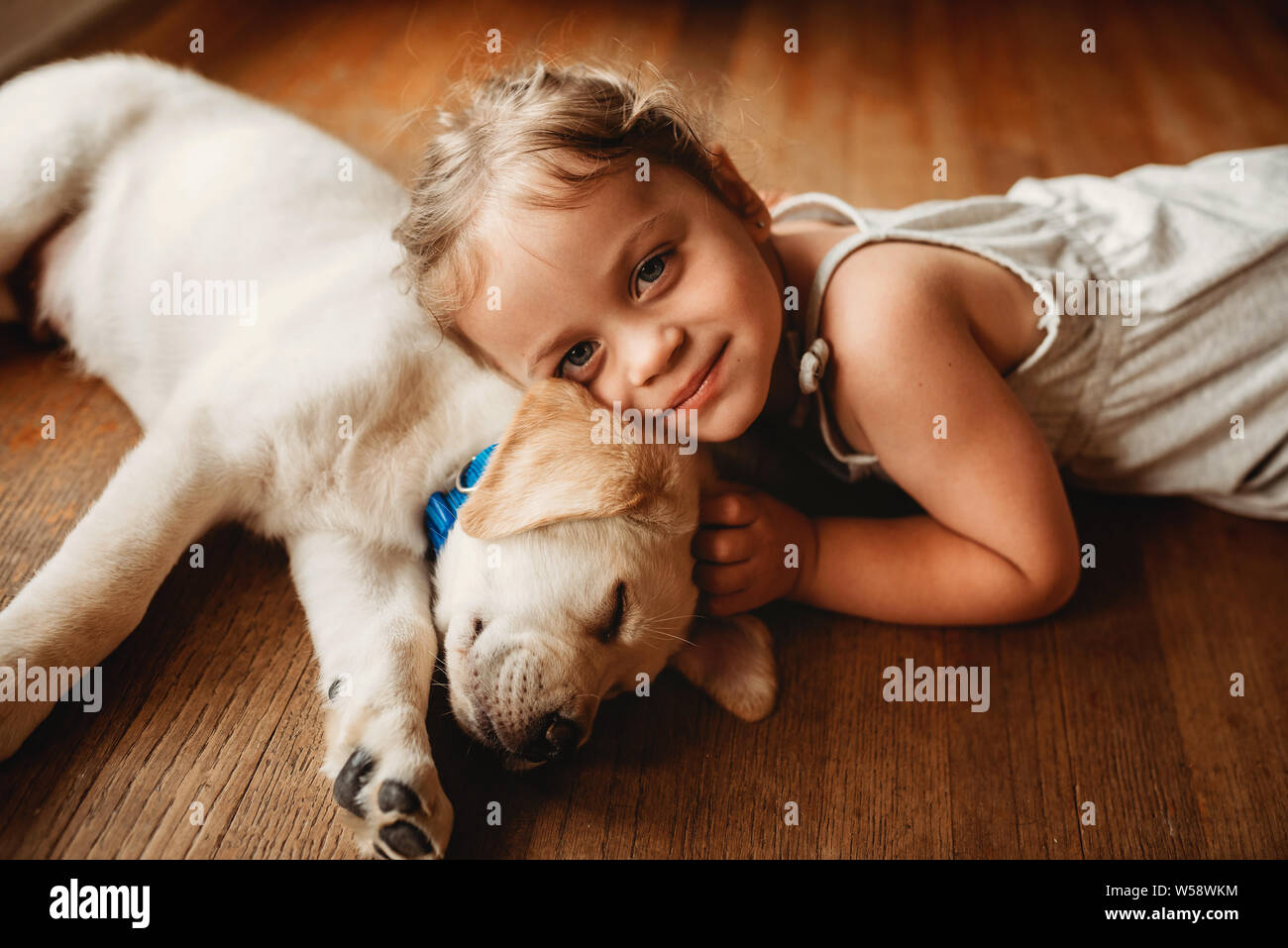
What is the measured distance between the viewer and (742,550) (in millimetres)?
1152

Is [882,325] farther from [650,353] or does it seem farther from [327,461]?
[327,461]

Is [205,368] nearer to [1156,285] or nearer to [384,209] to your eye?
[384,209]

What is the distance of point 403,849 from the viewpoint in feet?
3.02

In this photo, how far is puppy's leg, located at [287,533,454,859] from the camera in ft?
3.09

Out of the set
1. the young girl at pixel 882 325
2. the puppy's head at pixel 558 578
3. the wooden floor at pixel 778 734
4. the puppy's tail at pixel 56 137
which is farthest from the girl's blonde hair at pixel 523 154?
the puppy's tail at pixel 56 137

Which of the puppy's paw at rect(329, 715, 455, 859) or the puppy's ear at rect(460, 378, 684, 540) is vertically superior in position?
the puppy's ear at rect(460, 378, 684, 540)

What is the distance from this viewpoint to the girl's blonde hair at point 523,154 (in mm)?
1051

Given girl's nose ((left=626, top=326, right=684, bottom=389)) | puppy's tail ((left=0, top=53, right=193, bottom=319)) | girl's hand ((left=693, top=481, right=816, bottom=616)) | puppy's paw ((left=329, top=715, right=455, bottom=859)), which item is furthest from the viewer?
puppy's tail ((left=0, top=53, right=193, bottom=319))

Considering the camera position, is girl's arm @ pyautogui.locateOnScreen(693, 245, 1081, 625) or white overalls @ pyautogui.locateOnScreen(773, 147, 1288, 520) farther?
white overalls @ pyautogui.locateOnScreen(773, 147, 1288, 520)

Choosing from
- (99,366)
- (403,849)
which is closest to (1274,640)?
(403,849)

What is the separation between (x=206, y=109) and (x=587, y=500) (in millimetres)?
1124

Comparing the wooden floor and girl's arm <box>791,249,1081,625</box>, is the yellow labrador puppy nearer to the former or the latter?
the wooden floor
